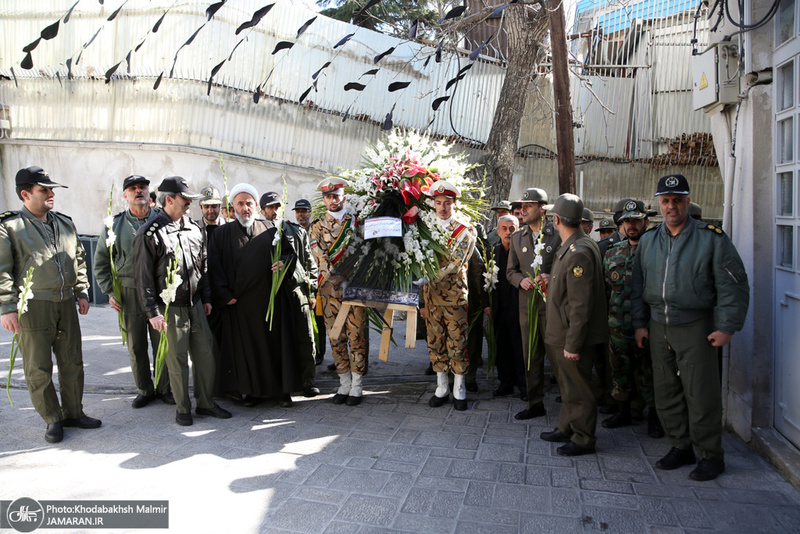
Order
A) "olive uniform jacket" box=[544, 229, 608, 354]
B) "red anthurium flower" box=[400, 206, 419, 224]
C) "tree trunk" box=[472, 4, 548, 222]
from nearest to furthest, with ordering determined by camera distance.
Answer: "olive uniform jacket" box=[544, 229, 608, 354], "red anthurium flower" box=[400, 206, 419, 224], "tree trunk" box=[472, 4, 548, 222]

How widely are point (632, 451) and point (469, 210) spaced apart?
2640 millimetres

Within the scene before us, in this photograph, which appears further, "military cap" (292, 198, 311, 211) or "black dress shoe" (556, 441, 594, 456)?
"military cap" (292, 198, 311, 211)

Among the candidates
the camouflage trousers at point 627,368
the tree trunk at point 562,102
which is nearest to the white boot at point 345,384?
the camouflage trousers at point 627,368

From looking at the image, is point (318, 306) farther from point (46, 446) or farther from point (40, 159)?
point (40, 159)

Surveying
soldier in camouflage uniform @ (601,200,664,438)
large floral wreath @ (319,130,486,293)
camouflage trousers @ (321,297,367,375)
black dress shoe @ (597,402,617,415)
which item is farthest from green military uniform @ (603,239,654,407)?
camouflage trousers @ (321,297,367,375)

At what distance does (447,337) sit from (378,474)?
1.90 metres

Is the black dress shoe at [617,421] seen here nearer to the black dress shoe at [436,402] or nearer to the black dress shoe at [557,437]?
the black dress shoe at [557,437]

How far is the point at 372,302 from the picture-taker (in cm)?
530

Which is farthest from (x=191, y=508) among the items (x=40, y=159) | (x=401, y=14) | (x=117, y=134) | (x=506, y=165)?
(x=401, y=14)

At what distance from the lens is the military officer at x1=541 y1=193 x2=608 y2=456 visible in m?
4.26

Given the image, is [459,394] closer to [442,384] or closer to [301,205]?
[442,384]

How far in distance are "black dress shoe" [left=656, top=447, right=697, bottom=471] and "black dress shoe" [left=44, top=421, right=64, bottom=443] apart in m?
4.70

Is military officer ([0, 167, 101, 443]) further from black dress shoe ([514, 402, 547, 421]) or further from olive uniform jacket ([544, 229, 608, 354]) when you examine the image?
olive uniform jacket ([544, 229, 608, 354])

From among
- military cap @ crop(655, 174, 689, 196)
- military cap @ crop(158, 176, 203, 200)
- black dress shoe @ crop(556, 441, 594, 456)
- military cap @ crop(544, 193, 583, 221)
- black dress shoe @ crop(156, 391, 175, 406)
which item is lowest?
black dress shoe @ crop(556, 441, 594, 456)
